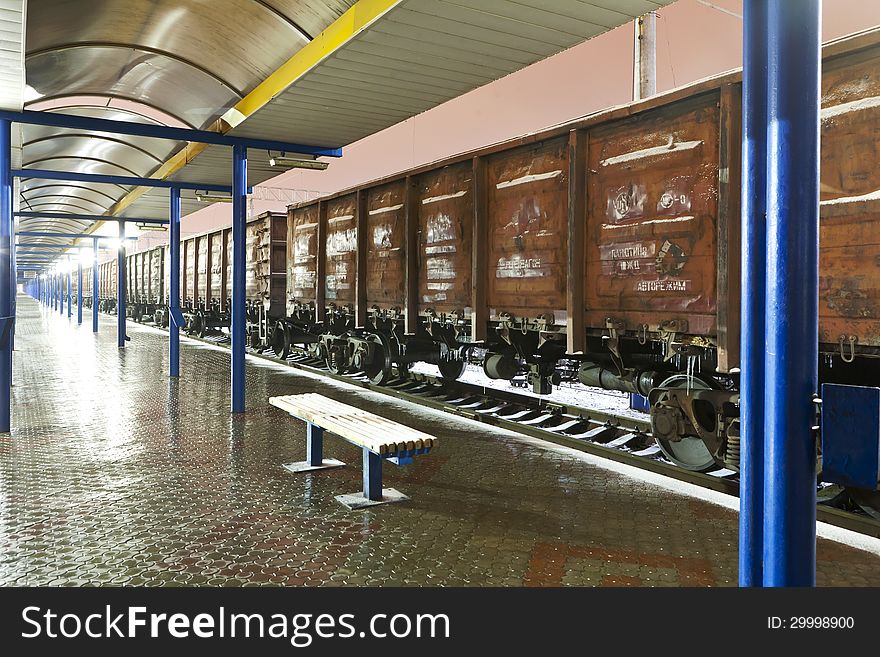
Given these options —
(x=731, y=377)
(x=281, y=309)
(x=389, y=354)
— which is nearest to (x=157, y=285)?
(x=281, y=309)

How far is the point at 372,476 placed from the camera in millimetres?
4820

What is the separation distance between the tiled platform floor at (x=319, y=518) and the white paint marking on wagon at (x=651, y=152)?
276cm

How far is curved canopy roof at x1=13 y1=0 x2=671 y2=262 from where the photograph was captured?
475 cm

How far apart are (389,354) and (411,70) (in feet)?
18.1

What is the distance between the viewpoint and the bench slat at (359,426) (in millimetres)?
4438

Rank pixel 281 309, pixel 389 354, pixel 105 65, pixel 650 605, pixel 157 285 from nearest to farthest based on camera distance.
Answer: pixel 650 605
pixel 105 65
pixel 389 354
pixel 281 309
pixel 157 285

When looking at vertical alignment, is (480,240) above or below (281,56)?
below

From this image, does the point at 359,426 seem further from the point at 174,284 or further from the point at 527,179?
the point at 174,284

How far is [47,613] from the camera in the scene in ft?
9.66

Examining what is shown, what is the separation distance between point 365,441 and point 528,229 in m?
3.31

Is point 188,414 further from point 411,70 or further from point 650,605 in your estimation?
point 650,605

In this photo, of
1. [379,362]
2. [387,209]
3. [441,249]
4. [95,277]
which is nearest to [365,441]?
[441,249]

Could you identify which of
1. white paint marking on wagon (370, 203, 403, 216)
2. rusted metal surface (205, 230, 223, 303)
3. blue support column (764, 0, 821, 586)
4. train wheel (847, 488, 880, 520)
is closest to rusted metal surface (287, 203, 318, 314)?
white paint marking on wagon (370, 203, 403, 216)

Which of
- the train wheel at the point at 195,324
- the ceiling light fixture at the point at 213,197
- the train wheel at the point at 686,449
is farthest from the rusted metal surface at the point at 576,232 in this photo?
the train wheel at the point at 195,324
